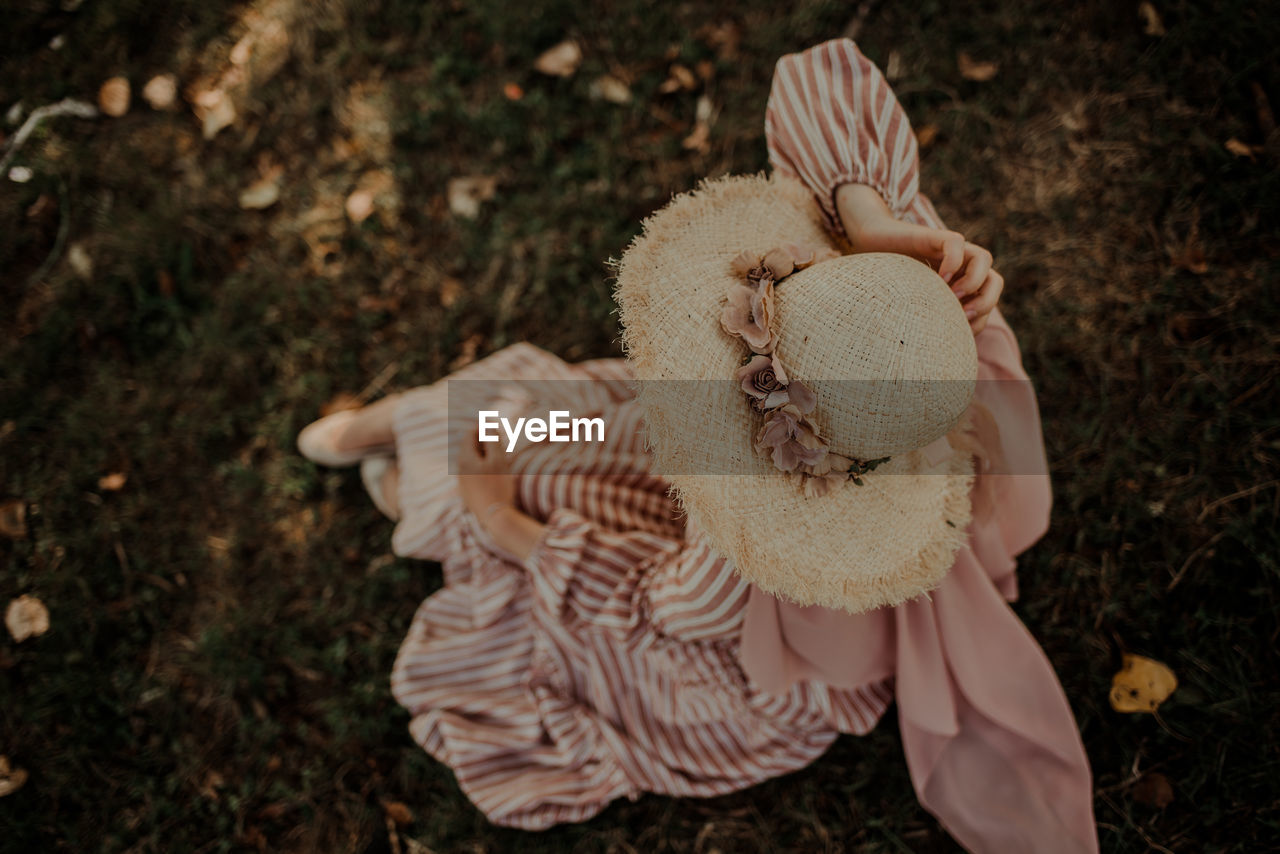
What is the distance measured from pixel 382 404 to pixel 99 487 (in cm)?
133

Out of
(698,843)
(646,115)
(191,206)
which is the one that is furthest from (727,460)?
(191,206)

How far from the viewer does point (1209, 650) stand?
2.60m

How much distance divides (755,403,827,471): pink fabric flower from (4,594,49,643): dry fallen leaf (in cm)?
308

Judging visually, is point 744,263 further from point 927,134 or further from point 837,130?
point 927,134

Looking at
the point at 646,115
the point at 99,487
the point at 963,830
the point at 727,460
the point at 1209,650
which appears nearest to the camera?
the point at 727,460

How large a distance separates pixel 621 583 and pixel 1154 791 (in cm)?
208

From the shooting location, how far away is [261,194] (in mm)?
3236

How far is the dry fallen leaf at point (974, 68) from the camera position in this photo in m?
3.06

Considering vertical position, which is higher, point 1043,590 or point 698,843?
point 1043,590

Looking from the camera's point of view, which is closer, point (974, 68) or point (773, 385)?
point (773, 385)

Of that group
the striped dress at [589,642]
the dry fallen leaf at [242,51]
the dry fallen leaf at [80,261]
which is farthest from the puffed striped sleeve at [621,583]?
the dry fallen leaf at [242,51]

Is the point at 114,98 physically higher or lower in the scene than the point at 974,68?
lower

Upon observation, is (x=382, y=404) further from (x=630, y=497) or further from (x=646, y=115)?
(x=646, y=115)

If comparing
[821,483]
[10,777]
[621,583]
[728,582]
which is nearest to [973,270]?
[821,483]
